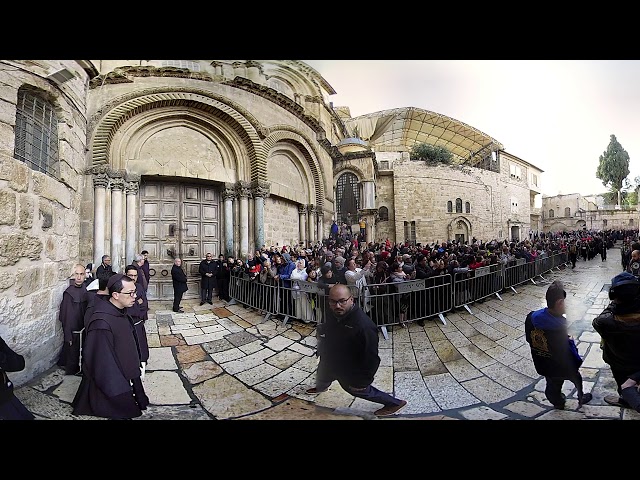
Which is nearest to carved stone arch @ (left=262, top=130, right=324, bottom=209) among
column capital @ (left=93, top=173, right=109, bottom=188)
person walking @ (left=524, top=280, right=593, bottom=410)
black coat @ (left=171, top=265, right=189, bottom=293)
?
black coat @ (left=171, top=265, right=189, bottom=293)

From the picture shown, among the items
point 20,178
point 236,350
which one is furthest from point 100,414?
A: point 20,178

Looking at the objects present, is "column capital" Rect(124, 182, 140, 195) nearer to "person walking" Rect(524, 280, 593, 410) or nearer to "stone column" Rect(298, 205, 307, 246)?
"stone column" Rect(298, 205, 307, 246)

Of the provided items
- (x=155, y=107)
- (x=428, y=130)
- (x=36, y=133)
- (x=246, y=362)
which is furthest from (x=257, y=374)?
(x=36, y=133)

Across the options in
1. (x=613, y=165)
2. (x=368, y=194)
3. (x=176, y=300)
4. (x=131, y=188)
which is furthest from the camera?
(x=131, y=188)

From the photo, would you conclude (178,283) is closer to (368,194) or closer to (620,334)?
(368,194)

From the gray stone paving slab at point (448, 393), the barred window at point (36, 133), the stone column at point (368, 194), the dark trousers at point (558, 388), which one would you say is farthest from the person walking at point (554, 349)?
the barred window at point (36, 133)
